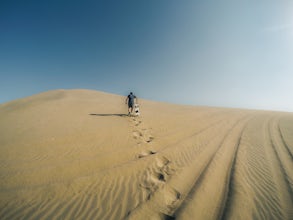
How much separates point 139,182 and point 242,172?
3186 millimetres

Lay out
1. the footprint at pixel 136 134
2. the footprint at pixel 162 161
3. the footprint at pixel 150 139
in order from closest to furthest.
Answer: the footprint at pixel 162 161
the footprint at pixel 150 139
the footprint at pixel 136 134

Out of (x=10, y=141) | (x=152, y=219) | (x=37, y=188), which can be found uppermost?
(x=10, y=141)

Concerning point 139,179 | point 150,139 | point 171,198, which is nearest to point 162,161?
point 139,179

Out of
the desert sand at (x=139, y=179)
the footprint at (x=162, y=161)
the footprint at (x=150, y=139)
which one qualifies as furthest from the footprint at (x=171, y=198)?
the footprint at (x=150, y=139)

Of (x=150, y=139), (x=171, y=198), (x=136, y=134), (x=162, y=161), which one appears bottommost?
(x=171, y=198)

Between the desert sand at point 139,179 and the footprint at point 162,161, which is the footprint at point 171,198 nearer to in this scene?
the desert sand at point 139,179

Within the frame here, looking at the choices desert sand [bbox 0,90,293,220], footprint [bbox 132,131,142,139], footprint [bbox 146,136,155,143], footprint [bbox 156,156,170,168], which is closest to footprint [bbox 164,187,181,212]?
desert sand [bbox 0,90,293,220]

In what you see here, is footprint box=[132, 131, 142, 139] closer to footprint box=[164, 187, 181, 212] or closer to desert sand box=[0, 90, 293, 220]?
desert sand box=[0, 90, 293, 220]

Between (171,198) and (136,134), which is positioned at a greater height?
(136,134)

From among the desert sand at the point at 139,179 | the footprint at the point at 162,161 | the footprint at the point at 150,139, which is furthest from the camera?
the footprint at the point at 150,139

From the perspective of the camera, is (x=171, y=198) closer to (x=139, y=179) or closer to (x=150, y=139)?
(x=139, y=179)

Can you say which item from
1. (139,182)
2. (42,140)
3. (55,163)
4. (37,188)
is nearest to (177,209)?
(139,182)

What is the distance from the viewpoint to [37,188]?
3.14 meters

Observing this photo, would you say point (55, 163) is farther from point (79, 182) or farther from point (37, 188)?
point (79, 182)
